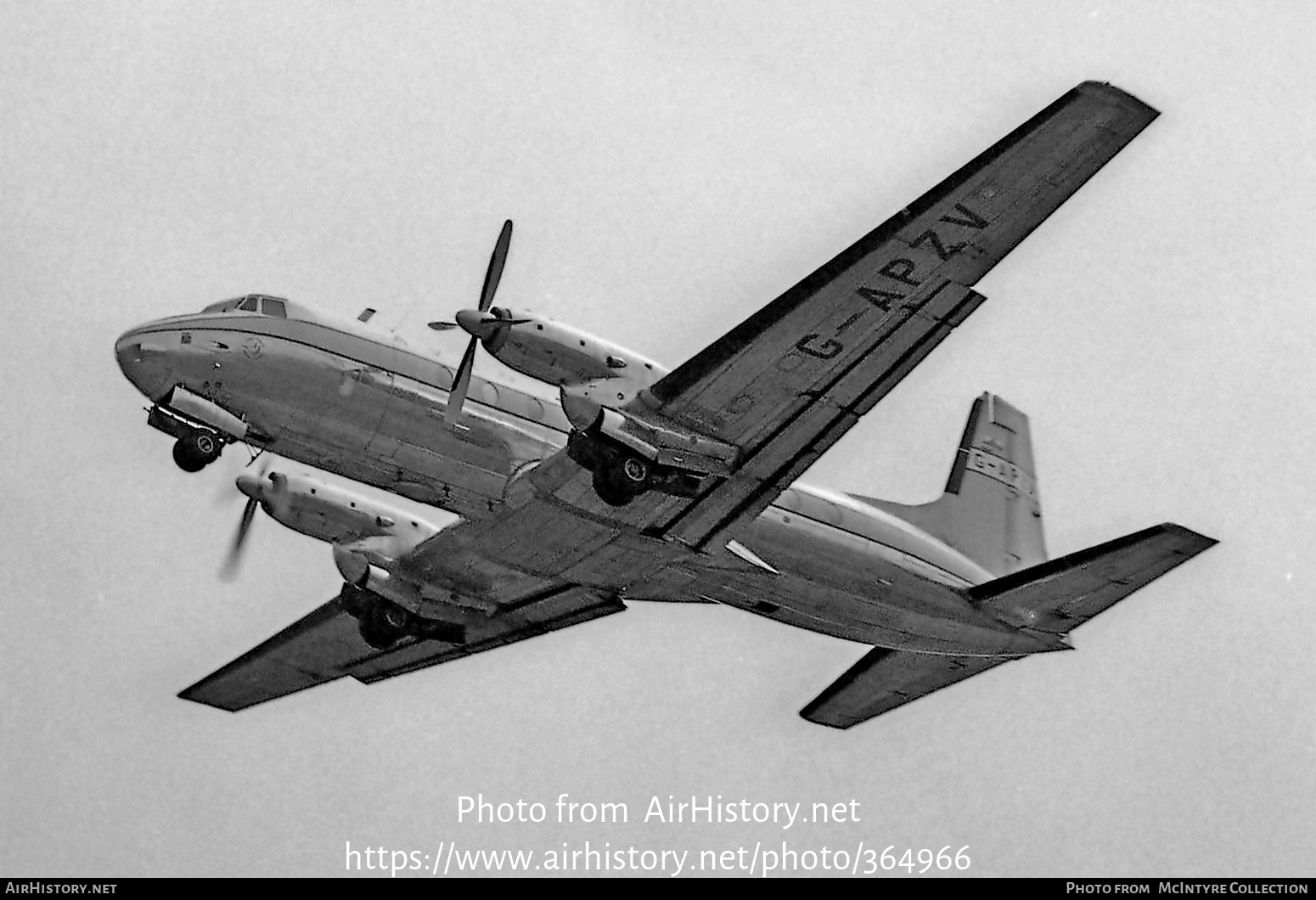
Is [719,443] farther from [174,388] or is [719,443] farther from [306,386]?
[174,388]

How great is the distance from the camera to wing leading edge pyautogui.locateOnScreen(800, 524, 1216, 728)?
2367 cm

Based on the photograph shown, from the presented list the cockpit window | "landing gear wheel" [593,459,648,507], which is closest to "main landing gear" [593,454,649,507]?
"landing gear wheel" [593,459,648,507]

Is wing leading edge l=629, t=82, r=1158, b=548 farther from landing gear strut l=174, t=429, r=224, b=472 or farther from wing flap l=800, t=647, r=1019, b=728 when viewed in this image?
wing flap l=800, t=647, r=1019, b=728

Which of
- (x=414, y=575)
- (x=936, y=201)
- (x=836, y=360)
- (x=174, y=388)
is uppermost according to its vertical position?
(x=936, y=201)

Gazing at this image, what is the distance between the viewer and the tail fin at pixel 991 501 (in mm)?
28078

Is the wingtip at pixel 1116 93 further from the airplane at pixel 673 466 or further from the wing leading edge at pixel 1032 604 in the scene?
the wing leading edge at pixel 1032 604

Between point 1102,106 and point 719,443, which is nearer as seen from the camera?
point 1102,106

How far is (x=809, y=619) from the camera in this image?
25.9 metres

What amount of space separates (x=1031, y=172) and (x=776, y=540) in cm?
777

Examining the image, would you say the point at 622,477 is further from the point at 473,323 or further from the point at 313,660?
the point at 313,660

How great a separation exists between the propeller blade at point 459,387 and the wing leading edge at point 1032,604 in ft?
26.4

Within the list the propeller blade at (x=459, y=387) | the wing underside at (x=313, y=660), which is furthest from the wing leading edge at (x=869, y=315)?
the wing underside at (x=313, y=660)

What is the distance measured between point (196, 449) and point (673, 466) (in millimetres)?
7120

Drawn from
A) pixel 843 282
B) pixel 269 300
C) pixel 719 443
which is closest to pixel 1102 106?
pixel 843 282
